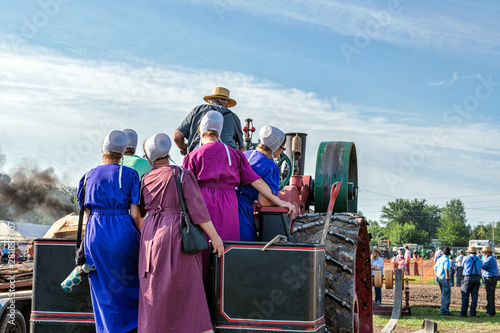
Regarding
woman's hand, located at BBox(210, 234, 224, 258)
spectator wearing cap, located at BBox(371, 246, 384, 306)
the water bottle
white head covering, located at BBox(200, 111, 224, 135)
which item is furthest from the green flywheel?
spectator wearing cap, located at BBox(371, 246, 384, 306)

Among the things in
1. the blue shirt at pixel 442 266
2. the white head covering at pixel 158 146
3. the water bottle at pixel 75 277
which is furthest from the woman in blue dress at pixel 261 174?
the blue shirt at pixel 442 266

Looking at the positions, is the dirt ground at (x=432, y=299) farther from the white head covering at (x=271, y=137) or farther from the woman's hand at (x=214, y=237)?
the woman's hand at (x=214, y=237)

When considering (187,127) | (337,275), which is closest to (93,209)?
(187,127)

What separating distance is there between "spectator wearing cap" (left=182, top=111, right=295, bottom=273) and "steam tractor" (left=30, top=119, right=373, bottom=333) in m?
0.26

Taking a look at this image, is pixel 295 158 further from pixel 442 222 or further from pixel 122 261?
pixel 442 222

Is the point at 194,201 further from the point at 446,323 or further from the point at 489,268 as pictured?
the point at 489,268

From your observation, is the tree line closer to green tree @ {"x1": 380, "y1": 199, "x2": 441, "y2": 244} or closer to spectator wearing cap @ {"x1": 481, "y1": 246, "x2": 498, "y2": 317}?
green tree @ {"x1": 380, "y1": 199, "x2": 441, "y2": 244}

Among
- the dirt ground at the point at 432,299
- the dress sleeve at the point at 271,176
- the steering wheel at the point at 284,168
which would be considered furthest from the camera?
the dirt ground at the point at 432,299

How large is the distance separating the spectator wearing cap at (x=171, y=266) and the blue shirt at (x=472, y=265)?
13.1m

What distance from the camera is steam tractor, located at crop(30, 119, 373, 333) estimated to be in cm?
378

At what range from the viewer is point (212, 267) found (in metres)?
3.97

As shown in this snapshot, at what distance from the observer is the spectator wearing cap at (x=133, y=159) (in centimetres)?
517

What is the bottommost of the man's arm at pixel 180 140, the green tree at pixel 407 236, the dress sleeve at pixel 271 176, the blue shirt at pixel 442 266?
the green tree at pixel 407 236

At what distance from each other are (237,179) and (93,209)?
3.49 feet
